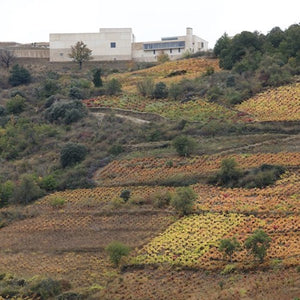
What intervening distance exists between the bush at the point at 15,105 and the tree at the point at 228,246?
36.9 metres

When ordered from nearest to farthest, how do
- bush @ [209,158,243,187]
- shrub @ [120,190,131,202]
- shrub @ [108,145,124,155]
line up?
bush @ [209,158,243,187] < shrub @ [120,190,131,202] < shrub @ [108,145,124,155]

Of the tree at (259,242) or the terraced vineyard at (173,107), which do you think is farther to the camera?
the terraced vineyard at (173,107)

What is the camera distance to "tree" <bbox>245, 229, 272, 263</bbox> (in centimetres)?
2781

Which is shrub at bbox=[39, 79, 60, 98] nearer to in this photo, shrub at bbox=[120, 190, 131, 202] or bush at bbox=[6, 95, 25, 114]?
bush at bbox=[6, 95, 25, 114]

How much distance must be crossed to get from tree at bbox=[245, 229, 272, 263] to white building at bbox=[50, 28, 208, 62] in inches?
2251

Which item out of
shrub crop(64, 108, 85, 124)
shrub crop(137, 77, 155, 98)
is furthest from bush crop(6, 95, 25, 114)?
shrub crop(137, 77, 155, 98)

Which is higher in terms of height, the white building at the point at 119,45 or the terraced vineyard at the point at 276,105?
the white building at the point at 119,45

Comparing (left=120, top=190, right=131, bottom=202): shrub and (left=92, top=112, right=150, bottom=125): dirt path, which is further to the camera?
(left=92, top=112, right=150, bottom=125): dirt path

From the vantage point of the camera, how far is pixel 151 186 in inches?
1608

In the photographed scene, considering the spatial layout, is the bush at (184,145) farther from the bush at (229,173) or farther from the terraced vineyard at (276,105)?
the terraced vineyard at (276,105)

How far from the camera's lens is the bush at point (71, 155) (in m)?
47.1

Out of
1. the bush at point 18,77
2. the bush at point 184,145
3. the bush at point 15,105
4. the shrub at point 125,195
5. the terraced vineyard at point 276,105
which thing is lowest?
the shrub at point 125,195

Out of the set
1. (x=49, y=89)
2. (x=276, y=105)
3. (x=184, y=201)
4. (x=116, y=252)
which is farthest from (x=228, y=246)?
(x=49, y=89)

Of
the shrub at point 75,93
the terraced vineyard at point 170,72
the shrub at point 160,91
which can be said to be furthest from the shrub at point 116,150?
the terraced vineyard at point 170,72
